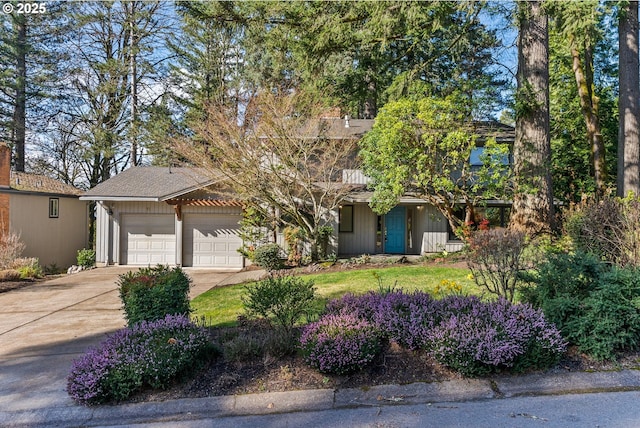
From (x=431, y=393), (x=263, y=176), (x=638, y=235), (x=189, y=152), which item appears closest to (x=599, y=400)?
(x=431, y=393)

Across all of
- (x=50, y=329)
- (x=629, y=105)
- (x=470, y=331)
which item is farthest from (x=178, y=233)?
(x=629, y=105)

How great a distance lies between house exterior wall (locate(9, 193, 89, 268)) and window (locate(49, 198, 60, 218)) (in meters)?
0.12

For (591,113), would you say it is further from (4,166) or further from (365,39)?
(4,166)

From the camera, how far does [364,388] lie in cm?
379

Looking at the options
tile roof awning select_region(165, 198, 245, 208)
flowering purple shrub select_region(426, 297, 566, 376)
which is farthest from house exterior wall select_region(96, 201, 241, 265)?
flowering purple shrub select_region(426, 297, 566, 376)

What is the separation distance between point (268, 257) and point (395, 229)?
621 cm

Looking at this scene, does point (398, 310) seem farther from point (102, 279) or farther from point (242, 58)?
point (242, 58)

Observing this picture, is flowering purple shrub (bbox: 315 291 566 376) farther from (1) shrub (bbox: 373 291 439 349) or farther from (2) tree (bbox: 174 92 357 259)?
(2) tree (bbox: 174 92 357 259)

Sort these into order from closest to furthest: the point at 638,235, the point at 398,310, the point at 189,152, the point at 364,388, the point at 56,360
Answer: the point at 364,388 < the point at 398,310 < the point at 56,360 < the point at 638,235 < the point at 189,152

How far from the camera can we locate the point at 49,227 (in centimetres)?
1648

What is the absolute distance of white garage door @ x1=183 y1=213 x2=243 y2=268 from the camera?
15.1 meters

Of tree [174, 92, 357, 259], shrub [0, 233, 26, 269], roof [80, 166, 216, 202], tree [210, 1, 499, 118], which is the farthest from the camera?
roof [80, 166, 216, 202]

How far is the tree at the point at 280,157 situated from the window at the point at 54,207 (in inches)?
A: 288

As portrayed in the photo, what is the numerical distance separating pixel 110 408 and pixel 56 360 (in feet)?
6.50
